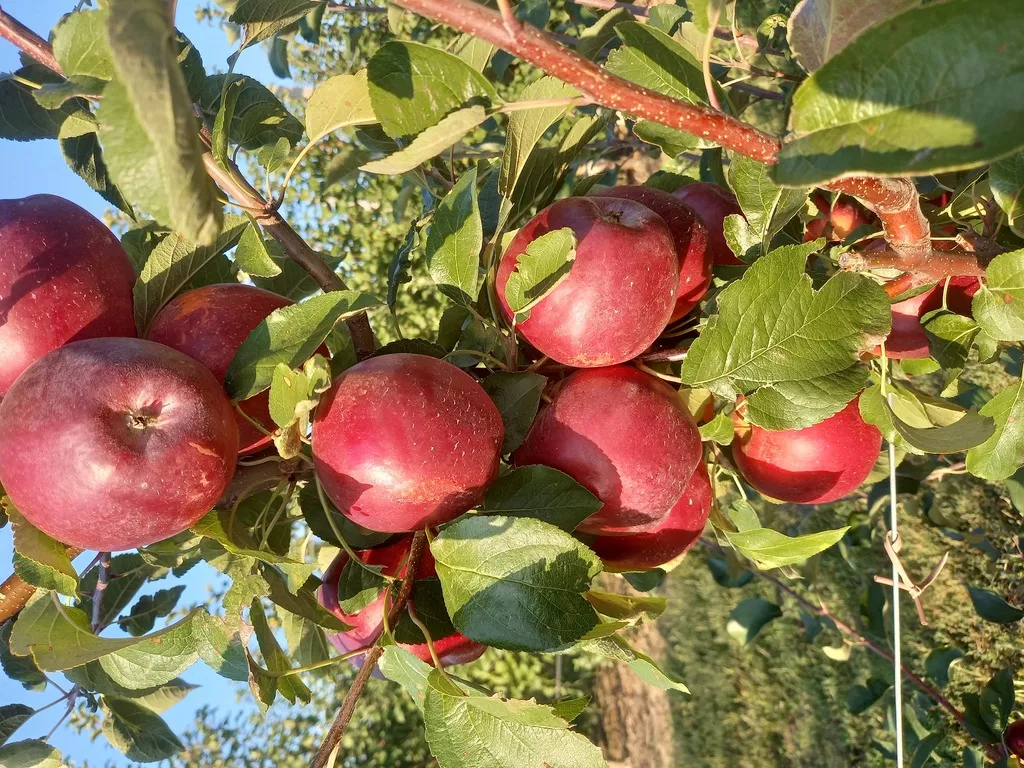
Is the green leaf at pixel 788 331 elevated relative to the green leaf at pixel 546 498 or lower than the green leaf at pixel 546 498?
elevated

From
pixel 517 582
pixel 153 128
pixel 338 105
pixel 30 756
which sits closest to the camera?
pixel 153 128

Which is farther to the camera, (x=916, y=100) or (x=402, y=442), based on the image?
(x=402, y=442)

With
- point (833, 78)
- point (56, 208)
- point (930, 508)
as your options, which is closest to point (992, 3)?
point (833, 78)

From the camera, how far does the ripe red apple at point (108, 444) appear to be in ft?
1.99

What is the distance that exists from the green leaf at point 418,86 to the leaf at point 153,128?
220 mm

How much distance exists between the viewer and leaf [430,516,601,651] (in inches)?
25.0

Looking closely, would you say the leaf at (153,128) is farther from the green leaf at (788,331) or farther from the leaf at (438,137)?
the green leaf at (788,331)

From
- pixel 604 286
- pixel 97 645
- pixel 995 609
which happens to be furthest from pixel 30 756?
pixel 995 609

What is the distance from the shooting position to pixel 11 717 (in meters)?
1.23

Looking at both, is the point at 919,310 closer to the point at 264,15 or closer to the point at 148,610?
the point at 264,15

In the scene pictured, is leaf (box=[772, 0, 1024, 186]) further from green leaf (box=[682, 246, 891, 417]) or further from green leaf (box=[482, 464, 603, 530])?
green leaf (box=[482, 464, 603, 530])

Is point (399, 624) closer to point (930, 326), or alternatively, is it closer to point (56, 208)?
point (56, 208)

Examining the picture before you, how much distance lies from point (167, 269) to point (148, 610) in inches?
34.7

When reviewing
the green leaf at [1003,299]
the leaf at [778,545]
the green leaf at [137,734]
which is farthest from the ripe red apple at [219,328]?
the green leaf at [137,734]
